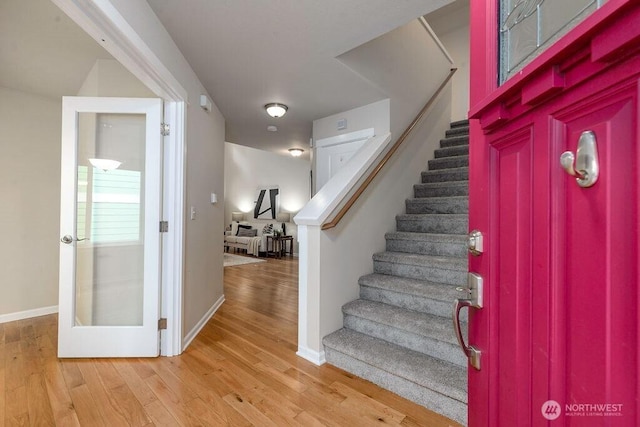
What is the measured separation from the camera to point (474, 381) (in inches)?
26.6

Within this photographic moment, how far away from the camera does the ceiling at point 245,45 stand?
1.65 meters

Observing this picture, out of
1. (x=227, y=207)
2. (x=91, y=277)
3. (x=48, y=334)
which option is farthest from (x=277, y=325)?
(x=227, y=207)

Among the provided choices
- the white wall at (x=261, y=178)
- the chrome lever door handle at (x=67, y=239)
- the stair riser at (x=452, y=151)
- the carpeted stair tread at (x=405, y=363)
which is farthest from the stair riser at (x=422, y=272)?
the white wall at (x=261, y=178)

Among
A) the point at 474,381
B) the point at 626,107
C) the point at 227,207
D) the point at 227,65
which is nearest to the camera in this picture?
the point at 626,107

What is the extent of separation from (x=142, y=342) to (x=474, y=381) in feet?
7.42

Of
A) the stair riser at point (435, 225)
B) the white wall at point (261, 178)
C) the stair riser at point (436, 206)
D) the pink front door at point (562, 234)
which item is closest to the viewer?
the pink front door at point (562, 234)

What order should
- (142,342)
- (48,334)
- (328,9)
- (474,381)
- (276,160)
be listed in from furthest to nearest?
1. (276,160)
2. (48,334)
3. (142,342)
4. (328,9)
5. (474,381)

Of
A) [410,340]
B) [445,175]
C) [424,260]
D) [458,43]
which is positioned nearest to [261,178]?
[458,43]

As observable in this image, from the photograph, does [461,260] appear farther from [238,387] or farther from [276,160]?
[276,160]

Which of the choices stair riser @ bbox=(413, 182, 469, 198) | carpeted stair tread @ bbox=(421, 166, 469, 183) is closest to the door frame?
stair riser @ bbox=(413, 182, 469, 198)

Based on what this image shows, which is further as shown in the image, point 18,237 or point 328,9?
point 18,237

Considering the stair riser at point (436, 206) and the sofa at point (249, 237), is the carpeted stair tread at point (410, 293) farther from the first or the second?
the sofa at point (249, 237)

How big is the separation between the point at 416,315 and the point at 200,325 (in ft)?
6.30

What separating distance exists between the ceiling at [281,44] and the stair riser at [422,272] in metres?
1.70
